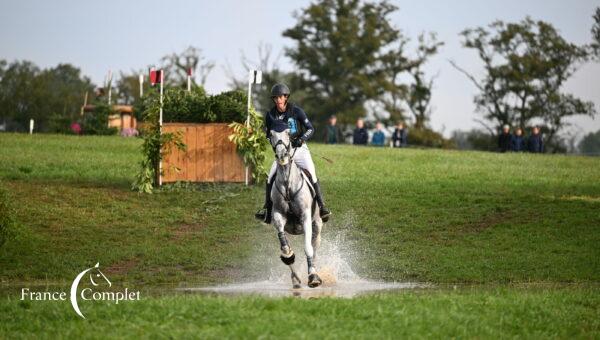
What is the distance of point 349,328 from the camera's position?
12836 mm

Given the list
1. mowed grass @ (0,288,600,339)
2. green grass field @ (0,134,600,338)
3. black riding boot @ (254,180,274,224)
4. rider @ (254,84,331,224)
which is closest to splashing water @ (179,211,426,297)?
green grass field @ (0,134,600,338)

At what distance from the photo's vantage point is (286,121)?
18.3 m

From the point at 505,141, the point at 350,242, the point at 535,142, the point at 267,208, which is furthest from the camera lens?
the point at 535,142

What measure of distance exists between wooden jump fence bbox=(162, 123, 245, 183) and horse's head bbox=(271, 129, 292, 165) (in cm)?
1382

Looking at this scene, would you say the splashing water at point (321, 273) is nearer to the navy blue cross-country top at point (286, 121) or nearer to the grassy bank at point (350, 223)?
the grassy bank at point (350, 223)

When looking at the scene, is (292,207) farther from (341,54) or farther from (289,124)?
(341,54)

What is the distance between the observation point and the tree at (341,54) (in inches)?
4149

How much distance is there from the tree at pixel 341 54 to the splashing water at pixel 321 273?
7880 centimetres

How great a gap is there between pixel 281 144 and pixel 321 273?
3072 millimetres

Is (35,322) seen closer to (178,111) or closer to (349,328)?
(349,328)

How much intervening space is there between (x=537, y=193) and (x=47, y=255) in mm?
16075

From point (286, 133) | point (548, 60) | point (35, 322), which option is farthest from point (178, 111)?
point (548, 60)

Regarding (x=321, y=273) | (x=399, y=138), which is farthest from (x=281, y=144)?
(x=399, y=138)

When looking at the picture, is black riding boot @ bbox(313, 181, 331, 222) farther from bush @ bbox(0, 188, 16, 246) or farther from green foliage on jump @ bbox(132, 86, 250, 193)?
green foliage on jump @ bbox(132, 86, 250, 193)
